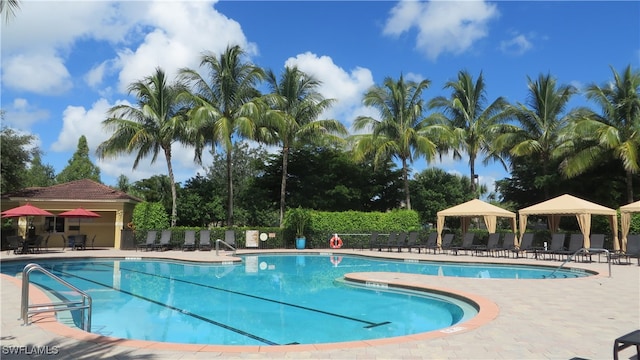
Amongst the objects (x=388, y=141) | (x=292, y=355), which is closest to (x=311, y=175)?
(x=388, y=141)

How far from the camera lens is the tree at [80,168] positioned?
2042 inches

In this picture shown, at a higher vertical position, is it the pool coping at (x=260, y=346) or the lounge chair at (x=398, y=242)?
the lounge chair at (x=398, y=242)

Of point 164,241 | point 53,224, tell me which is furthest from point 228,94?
point 53,224

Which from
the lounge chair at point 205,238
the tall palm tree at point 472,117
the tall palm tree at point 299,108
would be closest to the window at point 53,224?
the lounge chair at point 205,238

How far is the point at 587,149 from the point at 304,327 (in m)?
21.3

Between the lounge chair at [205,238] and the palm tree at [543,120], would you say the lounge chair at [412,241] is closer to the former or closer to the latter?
the palm tree at [543,120]

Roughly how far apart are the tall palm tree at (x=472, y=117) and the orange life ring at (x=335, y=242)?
9901mm

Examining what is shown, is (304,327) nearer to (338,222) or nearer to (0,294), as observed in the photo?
(0,294)

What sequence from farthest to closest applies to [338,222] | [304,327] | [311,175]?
[311,175], [338,222], [304,327]

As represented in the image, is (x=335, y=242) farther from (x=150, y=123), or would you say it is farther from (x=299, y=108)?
(x=150, y=123)

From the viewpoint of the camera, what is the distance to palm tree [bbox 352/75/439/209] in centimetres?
2736

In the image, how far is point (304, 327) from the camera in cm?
796

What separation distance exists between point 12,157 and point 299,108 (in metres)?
15.6

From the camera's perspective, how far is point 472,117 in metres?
28.7
